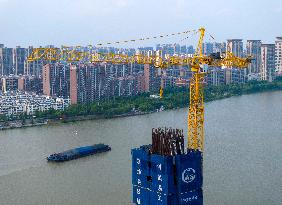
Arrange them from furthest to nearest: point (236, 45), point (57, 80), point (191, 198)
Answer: point (236, 45) → point (57, 80) → point (191, 198)


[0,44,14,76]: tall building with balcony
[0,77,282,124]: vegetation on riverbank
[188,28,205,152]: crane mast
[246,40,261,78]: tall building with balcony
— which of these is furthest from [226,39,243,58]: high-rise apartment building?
[188,28,205,152]: crane mast

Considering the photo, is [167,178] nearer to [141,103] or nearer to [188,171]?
[188,171]

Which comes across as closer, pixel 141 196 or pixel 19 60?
A: pixel 141 196

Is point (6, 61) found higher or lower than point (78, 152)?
higher

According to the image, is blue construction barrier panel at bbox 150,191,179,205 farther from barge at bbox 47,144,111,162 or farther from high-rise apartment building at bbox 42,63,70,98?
high-rise apartment building at bbox 42,63,70,98

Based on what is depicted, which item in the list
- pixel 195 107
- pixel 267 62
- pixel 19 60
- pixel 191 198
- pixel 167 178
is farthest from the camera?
pixel 267 62

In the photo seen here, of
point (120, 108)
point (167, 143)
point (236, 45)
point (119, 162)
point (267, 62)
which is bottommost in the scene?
point (119, 162)

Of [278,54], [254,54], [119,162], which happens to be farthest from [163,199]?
[254,54]
